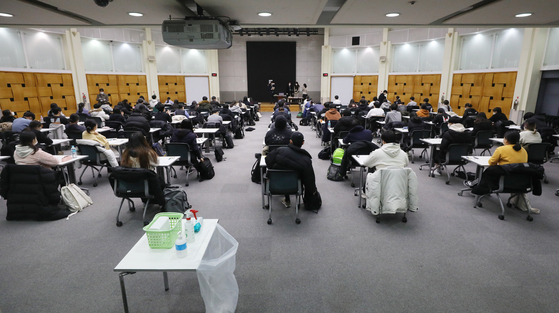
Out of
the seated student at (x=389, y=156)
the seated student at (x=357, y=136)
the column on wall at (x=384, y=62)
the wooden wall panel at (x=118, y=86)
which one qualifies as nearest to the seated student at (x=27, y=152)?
the seated student at (x=389, y=156)

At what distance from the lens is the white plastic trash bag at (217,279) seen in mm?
2215

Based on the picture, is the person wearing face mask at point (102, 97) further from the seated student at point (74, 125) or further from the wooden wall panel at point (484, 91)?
the wooden wall panel at point (484, 91)

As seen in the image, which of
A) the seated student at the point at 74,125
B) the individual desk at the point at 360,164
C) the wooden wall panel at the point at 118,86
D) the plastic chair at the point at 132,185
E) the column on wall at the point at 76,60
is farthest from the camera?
the wooden wall panel at the point at 118,86

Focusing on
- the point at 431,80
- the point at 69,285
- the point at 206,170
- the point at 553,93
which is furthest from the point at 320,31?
the point at 69,285

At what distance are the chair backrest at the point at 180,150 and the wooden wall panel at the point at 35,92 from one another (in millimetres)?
10260

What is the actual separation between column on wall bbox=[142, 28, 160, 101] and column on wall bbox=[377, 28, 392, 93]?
1353cm

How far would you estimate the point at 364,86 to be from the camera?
1972cm

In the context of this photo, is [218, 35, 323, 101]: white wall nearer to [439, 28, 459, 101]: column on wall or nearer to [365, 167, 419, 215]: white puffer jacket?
[439, 28, 459, 101]: column on wall

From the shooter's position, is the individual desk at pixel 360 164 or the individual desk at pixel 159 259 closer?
the individual desk at pixel 159 259

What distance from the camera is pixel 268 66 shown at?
73.0ft

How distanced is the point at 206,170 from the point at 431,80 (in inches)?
581

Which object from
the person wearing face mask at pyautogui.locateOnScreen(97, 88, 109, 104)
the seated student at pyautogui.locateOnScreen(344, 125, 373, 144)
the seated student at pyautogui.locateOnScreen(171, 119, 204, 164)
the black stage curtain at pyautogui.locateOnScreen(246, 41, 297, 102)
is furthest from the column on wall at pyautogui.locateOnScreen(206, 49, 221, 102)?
the seated student at pyautogui.locateOnScreen(344, 125, 373, 144)

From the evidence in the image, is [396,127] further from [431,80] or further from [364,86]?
[364,86]

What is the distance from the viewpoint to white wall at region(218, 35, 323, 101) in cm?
2180
